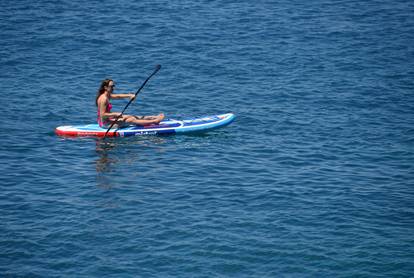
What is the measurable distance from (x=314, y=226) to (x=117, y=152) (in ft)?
26.1

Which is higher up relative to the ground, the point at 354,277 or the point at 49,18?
the point at 49,18

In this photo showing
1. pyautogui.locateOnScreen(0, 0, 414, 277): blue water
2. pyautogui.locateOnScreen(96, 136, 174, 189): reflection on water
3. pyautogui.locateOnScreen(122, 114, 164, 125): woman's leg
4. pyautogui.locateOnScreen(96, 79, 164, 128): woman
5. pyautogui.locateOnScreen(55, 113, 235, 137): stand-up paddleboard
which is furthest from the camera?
pyautogui.locateOnScreen(122, 114, 164, 125): woman's leg

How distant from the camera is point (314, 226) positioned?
1888 centimetres

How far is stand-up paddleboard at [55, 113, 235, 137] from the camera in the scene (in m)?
25.1

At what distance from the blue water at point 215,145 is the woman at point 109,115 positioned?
2.32 feet

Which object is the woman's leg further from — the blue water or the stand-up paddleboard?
the blue water

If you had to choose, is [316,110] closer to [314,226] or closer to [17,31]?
[314,226]

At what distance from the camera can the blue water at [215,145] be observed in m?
17.5

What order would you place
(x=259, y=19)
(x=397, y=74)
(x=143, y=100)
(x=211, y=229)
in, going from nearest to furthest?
(x=211, y=229)
(x=143, y=100)
(x=397, y=74)
(x=259, y=19)

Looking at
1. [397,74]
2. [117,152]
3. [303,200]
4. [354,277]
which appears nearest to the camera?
[354,277]

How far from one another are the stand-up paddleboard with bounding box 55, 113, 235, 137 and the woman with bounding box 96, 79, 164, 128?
0.20 metres

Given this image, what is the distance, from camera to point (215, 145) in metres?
24.8

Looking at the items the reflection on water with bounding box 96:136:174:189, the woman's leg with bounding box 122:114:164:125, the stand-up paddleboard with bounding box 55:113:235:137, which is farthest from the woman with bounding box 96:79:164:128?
the reflection on water with bounding box 96:136:174:189

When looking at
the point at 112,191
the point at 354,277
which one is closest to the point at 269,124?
the point at 112,191
